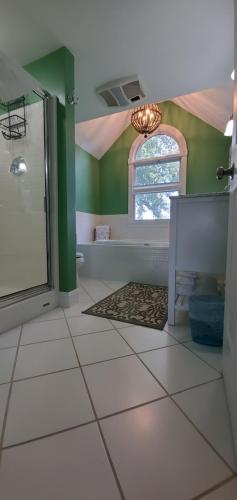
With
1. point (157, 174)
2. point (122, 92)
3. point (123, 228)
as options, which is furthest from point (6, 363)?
point (157, 174)

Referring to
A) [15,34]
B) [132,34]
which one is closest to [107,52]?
[132,34]

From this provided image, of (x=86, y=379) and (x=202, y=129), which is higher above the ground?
(x=202, y=129)

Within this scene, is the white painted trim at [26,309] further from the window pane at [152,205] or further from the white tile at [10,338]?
the window pane at [152,205]

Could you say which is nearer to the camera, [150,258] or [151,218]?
[150,258]

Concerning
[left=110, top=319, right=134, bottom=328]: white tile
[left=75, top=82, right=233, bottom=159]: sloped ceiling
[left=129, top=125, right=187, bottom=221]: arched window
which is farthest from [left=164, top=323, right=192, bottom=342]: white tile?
[left=129, top=125, right=187, bottom=221]: arched window

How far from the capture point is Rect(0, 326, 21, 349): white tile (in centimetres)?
126

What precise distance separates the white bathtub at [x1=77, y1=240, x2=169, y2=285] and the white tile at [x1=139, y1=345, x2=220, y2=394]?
1347 mm

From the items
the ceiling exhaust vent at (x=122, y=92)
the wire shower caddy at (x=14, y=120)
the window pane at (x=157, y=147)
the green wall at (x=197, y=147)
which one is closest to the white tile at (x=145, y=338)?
the wire shower caddy at (x=14, y=120)

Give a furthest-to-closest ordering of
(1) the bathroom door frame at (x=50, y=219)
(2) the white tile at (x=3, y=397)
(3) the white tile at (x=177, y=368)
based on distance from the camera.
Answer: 1. (1) the bathroom door frame at (x=50, y=219)
2. (3) the white tile at (x=177, y=368)
3. (2) the white tile at (x=3, y=397)

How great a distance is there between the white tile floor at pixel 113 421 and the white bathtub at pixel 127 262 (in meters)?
1.27

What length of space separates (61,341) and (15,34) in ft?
7.77

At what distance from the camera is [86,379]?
950 mm

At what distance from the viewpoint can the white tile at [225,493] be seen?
20.6 inches

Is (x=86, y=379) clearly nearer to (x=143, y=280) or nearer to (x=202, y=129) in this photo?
(x=143, y=280)
